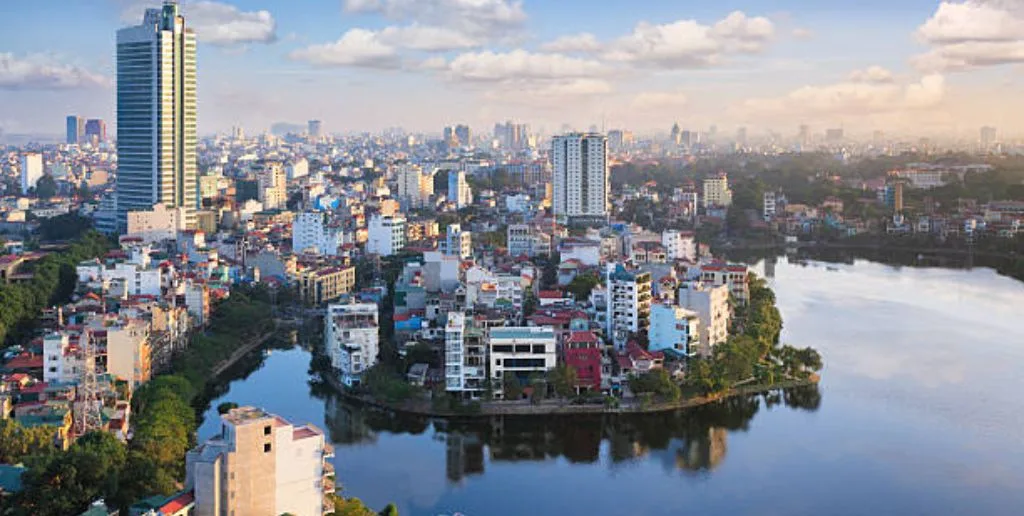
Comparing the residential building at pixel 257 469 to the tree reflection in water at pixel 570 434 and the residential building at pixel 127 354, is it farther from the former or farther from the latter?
the residential building at pixel 127 354

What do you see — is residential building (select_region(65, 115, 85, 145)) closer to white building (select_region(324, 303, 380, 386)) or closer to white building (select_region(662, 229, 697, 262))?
white building (select_region(662, 229, 697, 262))

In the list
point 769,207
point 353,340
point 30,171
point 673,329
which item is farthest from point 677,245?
point 30,171

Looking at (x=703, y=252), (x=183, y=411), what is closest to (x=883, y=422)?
(x=183, y=411)

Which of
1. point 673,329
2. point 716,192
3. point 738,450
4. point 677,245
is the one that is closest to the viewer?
point 738,450

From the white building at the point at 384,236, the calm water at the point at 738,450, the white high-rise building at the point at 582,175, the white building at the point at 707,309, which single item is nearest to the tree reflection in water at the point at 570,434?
the calm water at the point at 738,450

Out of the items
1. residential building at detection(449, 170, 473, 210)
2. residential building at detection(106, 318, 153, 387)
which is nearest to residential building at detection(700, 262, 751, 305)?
residential building at detection(106, 318, 153, 387)

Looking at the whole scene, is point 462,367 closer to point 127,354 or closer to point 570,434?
point 570,434
